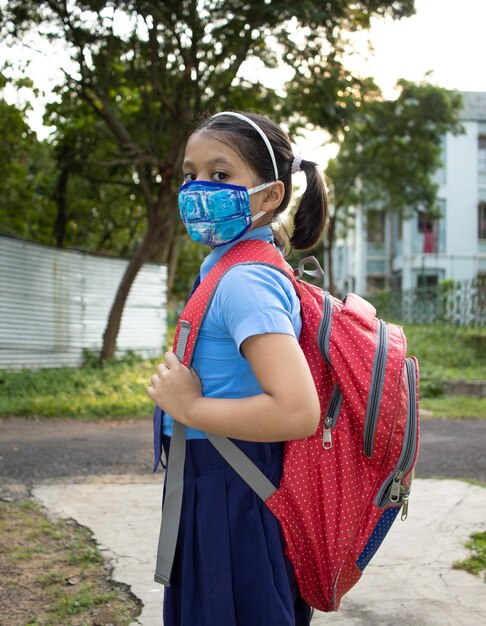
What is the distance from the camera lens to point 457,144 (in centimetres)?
3394

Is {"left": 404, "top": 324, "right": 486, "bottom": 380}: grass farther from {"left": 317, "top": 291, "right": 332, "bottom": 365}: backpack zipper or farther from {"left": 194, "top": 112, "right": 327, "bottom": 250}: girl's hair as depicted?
{"left": 317, "top": 291, "right": 332, "bottom": 365}: backpack zipper

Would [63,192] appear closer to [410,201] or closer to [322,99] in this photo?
[322,99]

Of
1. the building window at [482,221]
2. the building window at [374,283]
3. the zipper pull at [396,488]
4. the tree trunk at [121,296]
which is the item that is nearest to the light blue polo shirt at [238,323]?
the zipper pull at [396,488]

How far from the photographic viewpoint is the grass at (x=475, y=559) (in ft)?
12.3

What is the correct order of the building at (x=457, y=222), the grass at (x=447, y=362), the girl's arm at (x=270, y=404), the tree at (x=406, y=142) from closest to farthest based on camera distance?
the girl's arm at (x=270, y=404) → the grass at (x=447, y=362) → the tree at (x=406, y=142) → the building at (x=457, y=222)

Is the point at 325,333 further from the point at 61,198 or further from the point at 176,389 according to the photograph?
the point at 61,198

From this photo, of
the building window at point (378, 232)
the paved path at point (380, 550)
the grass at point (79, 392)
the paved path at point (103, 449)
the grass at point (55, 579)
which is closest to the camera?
the grass at point (55, 579)

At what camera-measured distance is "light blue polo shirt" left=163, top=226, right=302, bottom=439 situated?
1582 mm

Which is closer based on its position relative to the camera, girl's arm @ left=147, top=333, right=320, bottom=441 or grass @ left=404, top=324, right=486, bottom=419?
girl's arm @ left=147, top=333, right=320, bottom=441

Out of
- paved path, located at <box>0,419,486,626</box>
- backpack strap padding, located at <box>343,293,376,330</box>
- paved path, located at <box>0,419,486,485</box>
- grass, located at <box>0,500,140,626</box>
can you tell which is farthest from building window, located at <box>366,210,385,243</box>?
backpack strap padding, located at <box>343,293,376,330</box>

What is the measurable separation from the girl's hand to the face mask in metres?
0.30

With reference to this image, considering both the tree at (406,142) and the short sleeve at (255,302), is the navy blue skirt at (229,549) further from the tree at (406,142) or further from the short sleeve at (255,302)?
the tree at (406,142)

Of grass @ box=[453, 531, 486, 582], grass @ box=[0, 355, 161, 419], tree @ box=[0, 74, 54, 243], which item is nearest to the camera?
grass @ box=[453, 531, 486, 582]

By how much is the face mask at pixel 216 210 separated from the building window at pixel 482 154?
3435 centimetres
